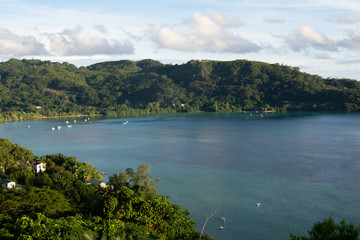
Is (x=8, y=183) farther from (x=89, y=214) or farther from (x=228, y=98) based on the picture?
(x=228, y=98)

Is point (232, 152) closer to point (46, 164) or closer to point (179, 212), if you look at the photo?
point (46, 164)

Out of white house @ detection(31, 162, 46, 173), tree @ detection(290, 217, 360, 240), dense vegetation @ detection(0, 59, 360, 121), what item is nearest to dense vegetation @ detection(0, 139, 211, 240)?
white house @ detection(31, 162, 46, 173)

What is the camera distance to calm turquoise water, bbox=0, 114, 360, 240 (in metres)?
29.4

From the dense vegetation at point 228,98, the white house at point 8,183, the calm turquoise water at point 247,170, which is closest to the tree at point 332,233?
the calm turquoise water at point 247,170

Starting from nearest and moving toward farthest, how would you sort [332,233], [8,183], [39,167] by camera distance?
[332,233], [8,183], [39,167]

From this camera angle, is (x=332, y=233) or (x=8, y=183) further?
(x=8, y=183)

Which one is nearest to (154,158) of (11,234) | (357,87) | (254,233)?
(254,233)

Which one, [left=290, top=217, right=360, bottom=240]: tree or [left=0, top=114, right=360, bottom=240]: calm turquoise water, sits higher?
[left=290, top=217, right=360, bottom=240]: tree

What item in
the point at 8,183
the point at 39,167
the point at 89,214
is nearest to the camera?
the point at 89,214

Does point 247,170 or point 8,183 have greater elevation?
point 8,183

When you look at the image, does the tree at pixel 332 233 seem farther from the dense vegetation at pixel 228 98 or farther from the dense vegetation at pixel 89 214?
the dense vegetation at pixel 228 98

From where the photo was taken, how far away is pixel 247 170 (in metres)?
45.9

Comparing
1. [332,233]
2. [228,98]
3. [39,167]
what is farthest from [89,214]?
[228,98]

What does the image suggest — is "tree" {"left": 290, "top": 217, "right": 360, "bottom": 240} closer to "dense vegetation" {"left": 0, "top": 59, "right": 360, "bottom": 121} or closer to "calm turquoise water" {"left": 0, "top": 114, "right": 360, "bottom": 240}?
"calm turquoise water" {"left": 0, "top": 114, "right": 360, "bottom": 240}
